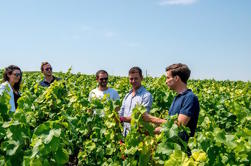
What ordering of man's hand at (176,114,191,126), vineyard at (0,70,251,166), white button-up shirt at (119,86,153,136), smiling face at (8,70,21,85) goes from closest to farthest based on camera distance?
vineyard at (0,70,251,166) → man's hand at (176,114,191,126) → white button-up shirt at (119,86,153,136) → smiling face at (8,70,21,85)

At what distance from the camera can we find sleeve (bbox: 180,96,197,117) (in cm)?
338

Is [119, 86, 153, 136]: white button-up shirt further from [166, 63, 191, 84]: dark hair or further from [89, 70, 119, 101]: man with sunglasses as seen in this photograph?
[166, 63, 191, 84]: dark hair

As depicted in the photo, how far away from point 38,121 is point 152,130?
1.93m

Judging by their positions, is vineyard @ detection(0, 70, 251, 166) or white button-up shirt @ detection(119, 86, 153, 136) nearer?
vineyard @ detection(0, 70, 251, 166)

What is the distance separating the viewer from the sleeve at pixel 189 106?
11.1 ft

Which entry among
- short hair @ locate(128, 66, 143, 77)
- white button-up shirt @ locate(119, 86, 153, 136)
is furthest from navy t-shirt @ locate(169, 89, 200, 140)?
short hair @ locate(128, 66, 143, 77)

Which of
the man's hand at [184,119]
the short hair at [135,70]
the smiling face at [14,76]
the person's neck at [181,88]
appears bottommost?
Result: the man's hand at [184,119]

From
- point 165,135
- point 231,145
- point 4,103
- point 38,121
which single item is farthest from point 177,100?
point 38,121

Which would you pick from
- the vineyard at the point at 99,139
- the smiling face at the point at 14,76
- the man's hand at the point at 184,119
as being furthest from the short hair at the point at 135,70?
the smiling face at the point at 14,76

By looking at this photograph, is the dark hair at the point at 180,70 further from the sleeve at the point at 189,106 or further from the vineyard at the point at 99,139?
the vineyard at the point at 99,139

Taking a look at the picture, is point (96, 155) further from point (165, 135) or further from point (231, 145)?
point (231, 145)

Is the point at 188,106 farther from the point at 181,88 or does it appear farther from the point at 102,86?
the point at 102,86

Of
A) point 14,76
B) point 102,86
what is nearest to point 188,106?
point 102,86

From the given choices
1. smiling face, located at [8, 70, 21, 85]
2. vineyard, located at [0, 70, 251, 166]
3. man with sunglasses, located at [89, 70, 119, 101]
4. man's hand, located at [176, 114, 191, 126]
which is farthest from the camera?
man with sunglasses, located at [89, 70, 119, 101]
